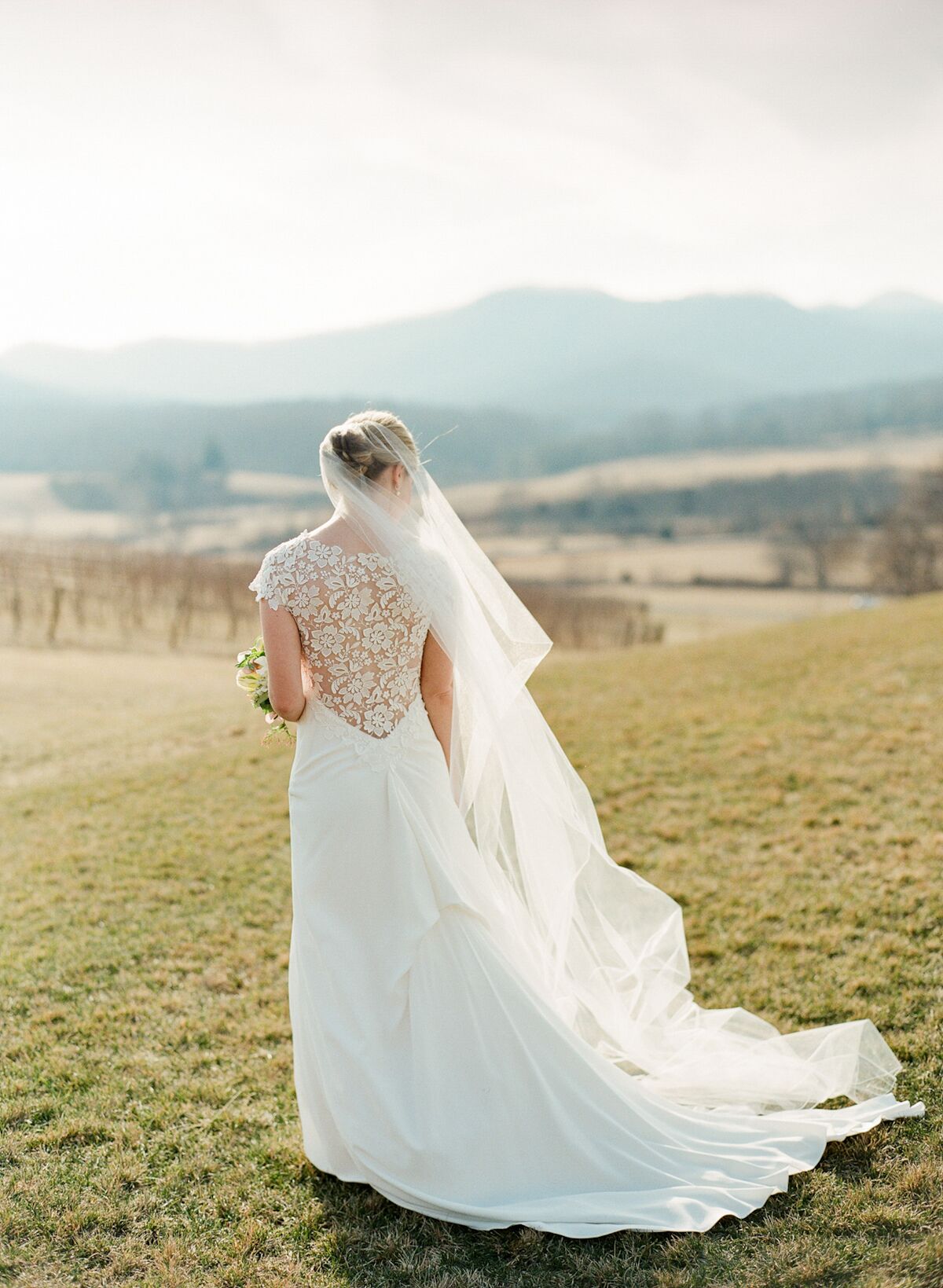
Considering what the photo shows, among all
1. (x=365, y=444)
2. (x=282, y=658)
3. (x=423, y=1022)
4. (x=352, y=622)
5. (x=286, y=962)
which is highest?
(x=365, y=444)

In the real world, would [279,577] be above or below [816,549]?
above

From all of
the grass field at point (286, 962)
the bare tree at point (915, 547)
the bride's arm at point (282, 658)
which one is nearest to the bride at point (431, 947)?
the bride's arm at point (282, 658)

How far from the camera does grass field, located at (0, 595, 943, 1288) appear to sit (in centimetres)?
316

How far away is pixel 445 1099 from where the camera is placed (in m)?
3.29

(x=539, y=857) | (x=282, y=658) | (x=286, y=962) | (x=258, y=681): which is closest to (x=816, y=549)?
(x=286, y=962)

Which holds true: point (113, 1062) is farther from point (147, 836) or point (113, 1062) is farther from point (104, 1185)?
point (147, 836)

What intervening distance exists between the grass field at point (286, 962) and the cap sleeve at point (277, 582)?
2252 millimetres

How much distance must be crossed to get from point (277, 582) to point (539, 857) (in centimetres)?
163

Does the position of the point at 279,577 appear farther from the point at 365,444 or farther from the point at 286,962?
the point at 286,962

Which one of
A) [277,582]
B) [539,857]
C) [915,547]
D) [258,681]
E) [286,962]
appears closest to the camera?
[277,582]

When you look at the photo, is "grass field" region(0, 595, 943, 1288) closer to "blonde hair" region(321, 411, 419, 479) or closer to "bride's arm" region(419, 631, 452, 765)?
"bride's arm" region(419, 631, 452, 765)

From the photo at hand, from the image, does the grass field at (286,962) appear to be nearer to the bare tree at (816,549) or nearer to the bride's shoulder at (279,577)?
the bride's shoulder at (279,577)

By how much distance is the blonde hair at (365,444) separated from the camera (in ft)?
11.0

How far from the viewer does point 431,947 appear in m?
3.41
